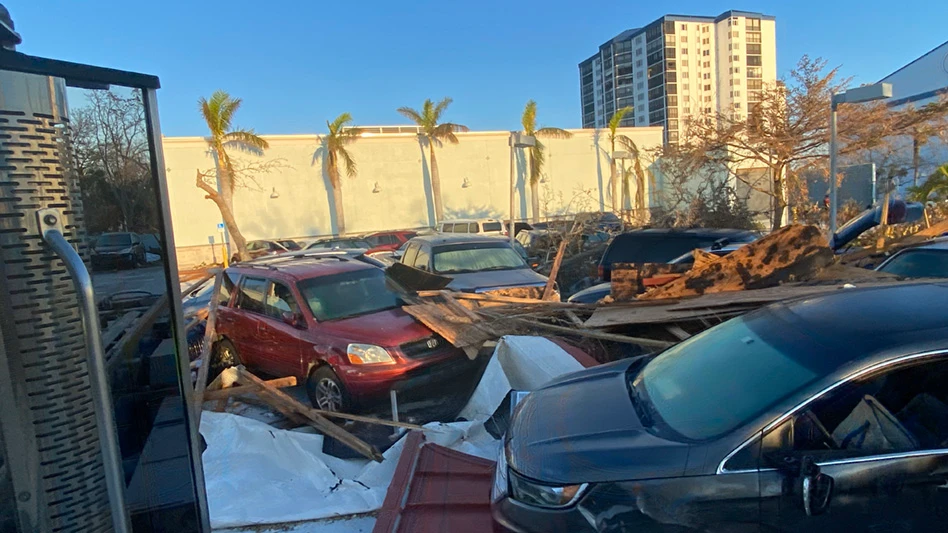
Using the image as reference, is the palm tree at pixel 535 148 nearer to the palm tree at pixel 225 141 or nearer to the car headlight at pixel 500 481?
the palm tree at pixel 225 141

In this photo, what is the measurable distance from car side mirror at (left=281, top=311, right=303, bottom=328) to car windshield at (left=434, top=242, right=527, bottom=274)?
3943 mm

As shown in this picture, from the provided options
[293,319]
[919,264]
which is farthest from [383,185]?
[919,264]

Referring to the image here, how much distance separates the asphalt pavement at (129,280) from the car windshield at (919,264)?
7750 mm

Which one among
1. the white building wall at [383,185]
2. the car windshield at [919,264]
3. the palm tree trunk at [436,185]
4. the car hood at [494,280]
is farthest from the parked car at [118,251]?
the palm tree trunk at [436,185]

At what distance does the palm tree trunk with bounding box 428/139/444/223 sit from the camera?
109ft

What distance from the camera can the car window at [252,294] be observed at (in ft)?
24.0

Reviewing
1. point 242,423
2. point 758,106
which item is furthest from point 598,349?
point 758,106

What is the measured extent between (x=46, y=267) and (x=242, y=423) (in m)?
3.41

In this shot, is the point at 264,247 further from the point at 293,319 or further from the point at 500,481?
the point at 500,481

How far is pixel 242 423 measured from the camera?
4.38m

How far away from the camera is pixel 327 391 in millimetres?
6262

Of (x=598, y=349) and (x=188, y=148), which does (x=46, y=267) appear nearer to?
(x=598, y=349)

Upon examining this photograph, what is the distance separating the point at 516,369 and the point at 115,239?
14.6 feet

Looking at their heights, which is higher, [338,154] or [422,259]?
[338,154]
